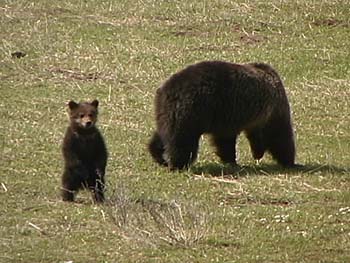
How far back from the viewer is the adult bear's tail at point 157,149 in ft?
46.8

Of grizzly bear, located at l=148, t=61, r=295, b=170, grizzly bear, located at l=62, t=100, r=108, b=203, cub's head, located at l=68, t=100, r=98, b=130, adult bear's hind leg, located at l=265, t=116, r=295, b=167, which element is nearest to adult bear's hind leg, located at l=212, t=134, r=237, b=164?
grizzly bear, located at l=148, t=61, r=295, b=170

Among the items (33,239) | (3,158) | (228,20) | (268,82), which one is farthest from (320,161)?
(228,20)

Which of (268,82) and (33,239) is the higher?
(268,82)

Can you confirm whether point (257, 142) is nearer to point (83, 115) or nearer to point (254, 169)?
point (254, 169)

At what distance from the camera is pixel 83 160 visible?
12125 millimetres

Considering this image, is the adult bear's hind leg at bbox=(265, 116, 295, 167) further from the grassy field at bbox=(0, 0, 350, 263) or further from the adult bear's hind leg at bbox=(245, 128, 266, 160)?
the grassy field at bbox=(0, 0, 350, 263)

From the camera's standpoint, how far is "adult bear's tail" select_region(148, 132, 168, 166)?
46.8ft

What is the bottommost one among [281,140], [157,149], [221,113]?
[157,149]

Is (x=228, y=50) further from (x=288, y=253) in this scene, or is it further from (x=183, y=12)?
(x=288, y=253)

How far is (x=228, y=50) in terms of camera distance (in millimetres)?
20938

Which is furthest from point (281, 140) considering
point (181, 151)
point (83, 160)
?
point (83, 160)

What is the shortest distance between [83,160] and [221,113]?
8.49 ft

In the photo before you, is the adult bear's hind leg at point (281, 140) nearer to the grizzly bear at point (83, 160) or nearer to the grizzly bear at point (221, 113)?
the grizzly bear at point (221, 113)

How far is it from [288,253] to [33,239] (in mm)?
2243
